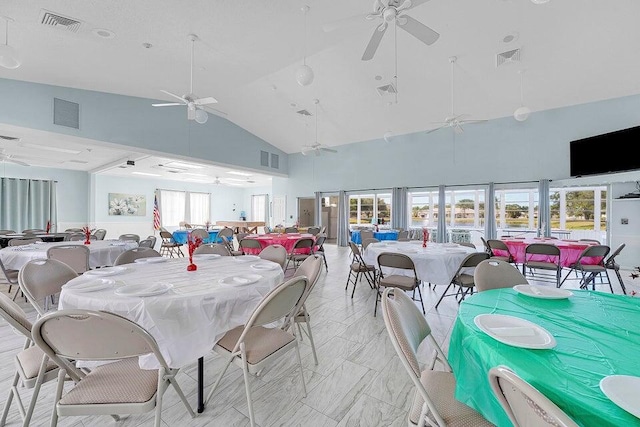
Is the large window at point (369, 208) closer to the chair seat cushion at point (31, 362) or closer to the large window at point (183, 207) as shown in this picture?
the large window at point (183, 207)

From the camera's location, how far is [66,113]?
574cm

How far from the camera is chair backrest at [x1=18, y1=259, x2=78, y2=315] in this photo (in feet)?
7.24

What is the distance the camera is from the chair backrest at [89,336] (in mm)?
1187

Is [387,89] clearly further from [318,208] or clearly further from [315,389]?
[315,389]

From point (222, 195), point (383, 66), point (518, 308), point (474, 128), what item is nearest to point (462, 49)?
point (383, 66)

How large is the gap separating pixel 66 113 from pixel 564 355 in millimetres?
8361

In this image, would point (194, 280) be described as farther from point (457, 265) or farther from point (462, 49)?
point (462, 49)

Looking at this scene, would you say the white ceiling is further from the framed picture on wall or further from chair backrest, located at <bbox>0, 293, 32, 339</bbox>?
the framed picture on wall

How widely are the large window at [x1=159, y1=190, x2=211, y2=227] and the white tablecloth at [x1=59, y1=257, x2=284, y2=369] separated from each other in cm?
1333

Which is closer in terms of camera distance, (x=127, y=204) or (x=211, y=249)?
(x=211, y=249)

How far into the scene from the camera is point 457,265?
3.71 m

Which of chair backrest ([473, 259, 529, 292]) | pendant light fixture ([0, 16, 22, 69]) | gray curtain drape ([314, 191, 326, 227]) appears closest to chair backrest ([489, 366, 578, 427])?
chair backrest ([473, 259, 529, 292])

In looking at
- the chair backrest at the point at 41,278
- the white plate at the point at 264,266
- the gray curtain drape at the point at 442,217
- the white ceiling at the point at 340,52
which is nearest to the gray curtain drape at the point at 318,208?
the white ceiling at the point at 340,52

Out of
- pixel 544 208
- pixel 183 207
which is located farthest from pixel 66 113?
pixel 544 208
